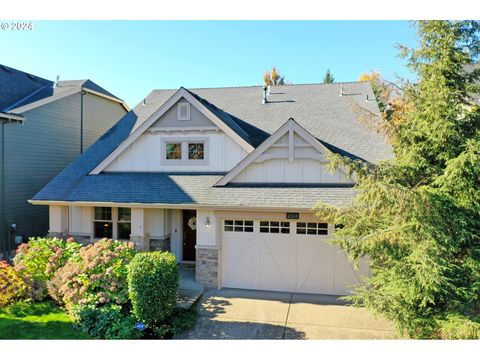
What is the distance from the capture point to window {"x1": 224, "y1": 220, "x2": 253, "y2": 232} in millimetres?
10062

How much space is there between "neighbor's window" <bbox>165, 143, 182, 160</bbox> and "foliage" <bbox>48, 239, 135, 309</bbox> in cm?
417

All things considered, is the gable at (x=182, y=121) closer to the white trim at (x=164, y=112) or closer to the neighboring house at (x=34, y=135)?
the white trim at (x=164, y=112)

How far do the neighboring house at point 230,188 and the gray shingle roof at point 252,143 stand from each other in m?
0.04

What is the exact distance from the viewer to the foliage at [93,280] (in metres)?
7.82

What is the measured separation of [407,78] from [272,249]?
18.5ft

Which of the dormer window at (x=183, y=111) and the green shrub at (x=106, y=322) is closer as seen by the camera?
the green shrub at (x=106, y=322)

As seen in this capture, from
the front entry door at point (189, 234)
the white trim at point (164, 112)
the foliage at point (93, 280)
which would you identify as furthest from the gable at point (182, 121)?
the foliage at point (93, 280)

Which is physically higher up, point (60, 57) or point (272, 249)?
point (60, 57)

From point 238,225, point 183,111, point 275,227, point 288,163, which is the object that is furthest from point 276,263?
point 183,111

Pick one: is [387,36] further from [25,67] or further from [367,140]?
[25,67]

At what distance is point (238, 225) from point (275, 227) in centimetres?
110

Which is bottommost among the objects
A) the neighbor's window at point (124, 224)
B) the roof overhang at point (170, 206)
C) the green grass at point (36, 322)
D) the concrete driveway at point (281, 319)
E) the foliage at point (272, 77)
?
the concrete driveway at point (281, 319)
